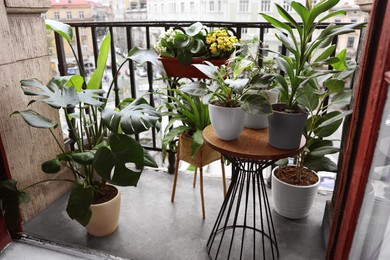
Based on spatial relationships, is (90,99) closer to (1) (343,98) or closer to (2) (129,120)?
(2) (129,120)

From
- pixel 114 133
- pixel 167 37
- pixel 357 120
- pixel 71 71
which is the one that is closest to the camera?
pixel 357 120

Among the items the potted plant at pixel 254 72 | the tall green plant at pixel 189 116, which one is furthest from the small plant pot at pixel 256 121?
the tall green plant at pixel 189 116

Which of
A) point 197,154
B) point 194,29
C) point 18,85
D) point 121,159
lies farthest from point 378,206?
point 18,85

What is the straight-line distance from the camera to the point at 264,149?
4.00 feet

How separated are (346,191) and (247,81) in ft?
2.01

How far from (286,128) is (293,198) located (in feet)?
2.31

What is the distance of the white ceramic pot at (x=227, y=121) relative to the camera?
49.2 inches

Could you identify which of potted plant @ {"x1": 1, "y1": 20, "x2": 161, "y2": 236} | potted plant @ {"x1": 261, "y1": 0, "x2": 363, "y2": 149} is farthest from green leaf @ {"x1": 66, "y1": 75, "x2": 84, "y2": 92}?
potted plant @ {"x1": 261, "y1": 0, "x2": 363, "y2": 149}

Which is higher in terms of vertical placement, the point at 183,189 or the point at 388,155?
the point at 388,155

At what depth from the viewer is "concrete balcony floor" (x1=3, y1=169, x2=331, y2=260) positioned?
5.15 feet

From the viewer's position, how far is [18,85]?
165 cm

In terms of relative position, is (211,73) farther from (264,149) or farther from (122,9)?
(122,9)

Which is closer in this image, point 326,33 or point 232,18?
point 326,33

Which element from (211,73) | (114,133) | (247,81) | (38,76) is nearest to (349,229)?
(247,81)
